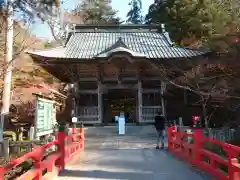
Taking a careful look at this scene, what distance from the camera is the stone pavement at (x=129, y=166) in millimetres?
6730

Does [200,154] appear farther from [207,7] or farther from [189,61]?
→ [207,7]

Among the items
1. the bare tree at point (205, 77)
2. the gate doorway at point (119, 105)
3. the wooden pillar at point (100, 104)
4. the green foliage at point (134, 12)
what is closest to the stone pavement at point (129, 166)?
the bare tree at point (205, 77)

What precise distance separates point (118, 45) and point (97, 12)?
1029 inches

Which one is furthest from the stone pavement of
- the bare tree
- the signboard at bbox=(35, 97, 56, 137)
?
the bare tree

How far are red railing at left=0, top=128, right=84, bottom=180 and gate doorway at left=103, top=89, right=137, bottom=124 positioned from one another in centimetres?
1155

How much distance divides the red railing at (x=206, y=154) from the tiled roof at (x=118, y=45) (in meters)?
7.63

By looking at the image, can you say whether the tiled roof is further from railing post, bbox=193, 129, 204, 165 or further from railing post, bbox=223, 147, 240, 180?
railing post, bbox=223, 147, 240, 180

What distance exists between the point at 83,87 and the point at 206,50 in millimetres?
8022

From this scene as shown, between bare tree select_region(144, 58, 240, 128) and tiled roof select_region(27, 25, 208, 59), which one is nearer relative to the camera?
bare tree select_region(144, 58, 240, 128)

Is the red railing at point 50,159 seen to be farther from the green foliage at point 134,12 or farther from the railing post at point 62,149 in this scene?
the green foliage at point 134,12

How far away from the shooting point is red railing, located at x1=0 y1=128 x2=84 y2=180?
4813 mm

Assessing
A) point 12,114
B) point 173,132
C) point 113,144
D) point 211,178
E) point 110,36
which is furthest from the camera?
point 110,36

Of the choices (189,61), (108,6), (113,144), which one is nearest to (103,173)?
(113,144)

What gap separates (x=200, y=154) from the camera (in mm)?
7555
